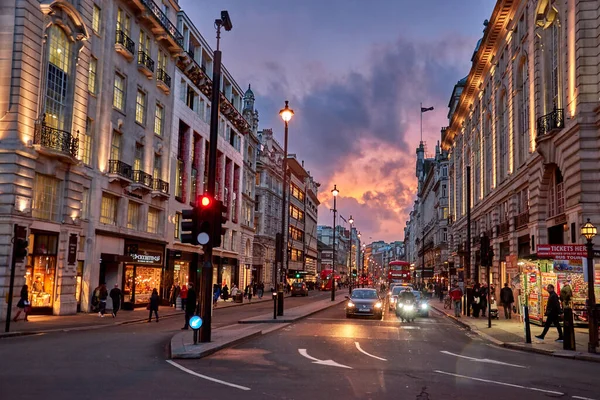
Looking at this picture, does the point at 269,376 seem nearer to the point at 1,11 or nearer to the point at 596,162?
the point at 596,162

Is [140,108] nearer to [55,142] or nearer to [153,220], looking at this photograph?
[153,220]

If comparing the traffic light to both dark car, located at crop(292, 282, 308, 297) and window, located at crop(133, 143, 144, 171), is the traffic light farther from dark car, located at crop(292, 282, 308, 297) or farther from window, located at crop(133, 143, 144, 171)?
dark car, located at crop(292, 282, 308, 297)

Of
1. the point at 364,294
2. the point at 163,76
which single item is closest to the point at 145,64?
the point at 163,76

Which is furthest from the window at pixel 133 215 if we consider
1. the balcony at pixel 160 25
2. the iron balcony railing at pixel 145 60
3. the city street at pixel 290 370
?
the city street at pixel 290 370

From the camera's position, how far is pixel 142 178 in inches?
1513

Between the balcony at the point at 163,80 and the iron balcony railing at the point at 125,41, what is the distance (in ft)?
14.3

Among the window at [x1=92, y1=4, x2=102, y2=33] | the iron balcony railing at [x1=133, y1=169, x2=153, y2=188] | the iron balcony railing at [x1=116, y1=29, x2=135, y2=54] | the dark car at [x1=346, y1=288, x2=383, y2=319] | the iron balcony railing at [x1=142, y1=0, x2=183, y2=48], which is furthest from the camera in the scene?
the iron balcony railing at [x1=142, y1=0, x2=183, y2=48]

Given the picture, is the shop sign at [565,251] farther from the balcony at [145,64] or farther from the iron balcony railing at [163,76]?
the iron balcony railing at [163,76]

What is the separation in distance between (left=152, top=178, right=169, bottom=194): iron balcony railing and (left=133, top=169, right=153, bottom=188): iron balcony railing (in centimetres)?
112

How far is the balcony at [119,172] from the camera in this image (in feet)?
112

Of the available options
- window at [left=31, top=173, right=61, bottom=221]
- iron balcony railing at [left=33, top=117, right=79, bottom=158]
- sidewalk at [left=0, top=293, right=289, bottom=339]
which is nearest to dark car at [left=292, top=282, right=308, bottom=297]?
sidewalk at [left=0, top=293, right=289, bottom=339]

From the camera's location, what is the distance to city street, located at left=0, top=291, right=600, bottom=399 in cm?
970

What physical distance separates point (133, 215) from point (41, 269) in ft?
34.3

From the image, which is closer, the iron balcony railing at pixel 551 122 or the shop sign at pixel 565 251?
the shop sign at pixel 565 251
